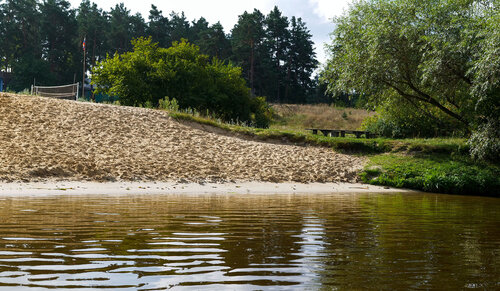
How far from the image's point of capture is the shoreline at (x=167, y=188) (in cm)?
1163

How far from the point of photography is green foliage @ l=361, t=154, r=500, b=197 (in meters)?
16.4

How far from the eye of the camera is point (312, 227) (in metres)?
6.94

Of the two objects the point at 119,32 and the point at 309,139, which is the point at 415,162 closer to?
the point at 309,139

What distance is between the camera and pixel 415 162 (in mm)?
18891

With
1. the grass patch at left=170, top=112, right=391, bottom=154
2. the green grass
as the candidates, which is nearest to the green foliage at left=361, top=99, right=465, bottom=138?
the green grass

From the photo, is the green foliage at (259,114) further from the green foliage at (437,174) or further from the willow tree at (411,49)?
the green foliage at (437,174)

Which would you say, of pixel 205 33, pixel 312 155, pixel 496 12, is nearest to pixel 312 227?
pixel 312 155

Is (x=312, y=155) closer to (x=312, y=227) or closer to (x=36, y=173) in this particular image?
(x=36, y=173)

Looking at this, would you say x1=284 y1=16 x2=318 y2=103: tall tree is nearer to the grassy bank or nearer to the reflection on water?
the grassy bank

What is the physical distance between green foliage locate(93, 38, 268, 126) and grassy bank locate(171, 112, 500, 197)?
5.32 metres

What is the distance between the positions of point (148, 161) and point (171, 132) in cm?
433

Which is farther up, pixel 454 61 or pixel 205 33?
pixel 205 33

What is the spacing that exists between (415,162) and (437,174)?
1873mm

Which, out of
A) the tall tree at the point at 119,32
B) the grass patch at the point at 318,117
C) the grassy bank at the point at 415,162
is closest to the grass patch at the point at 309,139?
the grassy bank at the point at 415,162
